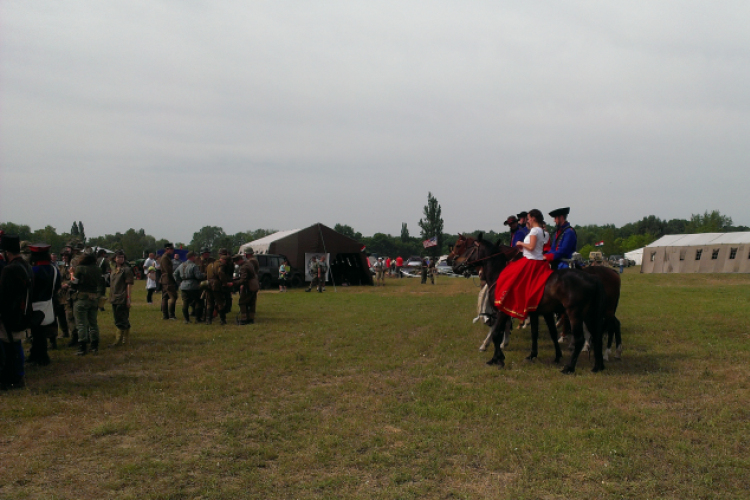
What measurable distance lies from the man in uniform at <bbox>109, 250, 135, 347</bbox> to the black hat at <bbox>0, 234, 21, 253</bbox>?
2.89 m

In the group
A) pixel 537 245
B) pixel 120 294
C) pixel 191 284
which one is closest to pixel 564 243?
pixel 537 245

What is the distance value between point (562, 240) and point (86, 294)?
821 centimetres

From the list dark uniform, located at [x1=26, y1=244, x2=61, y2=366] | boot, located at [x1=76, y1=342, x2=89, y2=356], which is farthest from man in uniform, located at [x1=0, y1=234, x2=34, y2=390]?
boot, located at [x1=76, y1=342, x2=89, y2=356]

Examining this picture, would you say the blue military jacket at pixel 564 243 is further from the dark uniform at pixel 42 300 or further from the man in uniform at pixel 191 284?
the man in uniform at pixel 191 284

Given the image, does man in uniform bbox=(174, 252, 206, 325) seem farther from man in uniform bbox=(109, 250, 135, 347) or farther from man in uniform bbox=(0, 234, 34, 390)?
man in uniform bbox=(0, 234, 34, 390)

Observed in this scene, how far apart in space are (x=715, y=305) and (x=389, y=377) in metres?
12.4

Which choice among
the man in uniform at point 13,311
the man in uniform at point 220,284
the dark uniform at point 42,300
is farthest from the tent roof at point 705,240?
the man in uniform at point 13,311

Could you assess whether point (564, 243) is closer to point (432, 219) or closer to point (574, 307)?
point (574, 307)

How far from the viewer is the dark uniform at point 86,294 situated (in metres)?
8.74

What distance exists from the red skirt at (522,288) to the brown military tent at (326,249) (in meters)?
20.1

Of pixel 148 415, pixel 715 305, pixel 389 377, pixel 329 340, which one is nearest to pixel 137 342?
pixel 329 340

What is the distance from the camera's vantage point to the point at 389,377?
722cm

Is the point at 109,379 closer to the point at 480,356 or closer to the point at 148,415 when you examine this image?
the point at 148,415

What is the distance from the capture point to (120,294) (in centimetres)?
972
